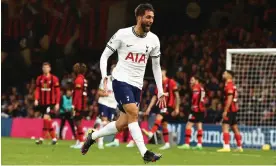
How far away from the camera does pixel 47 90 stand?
800 inches

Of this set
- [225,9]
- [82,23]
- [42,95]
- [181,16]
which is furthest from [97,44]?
[42,95]

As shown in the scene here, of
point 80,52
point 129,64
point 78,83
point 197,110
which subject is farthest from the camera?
point 80,52

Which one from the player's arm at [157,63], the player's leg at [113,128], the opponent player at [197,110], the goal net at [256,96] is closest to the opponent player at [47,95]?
the opponent player at [197,110]

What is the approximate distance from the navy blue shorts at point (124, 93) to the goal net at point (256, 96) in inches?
445

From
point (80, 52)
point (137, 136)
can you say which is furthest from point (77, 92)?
point (80, 52)

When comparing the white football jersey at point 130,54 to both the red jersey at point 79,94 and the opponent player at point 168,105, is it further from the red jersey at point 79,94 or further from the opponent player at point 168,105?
the opponent player at point 168,105

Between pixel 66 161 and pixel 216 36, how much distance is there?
50.7ft

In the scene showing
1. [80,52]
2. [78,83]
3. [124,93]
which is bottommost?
[78,83]

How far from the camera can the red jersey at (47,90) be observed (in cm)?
2034

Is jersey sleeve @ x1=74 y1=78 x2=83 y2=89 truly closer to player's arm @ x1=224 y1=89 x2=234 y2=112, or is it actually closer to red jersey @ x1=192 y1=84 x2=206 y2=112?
red jersey @ x1=192 y1=84 x2=206 y2=112

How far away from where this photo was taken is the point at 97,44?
31.6m

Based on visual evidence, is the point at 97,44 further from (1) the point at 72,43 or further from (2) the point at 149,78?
(2) the point at 149,78

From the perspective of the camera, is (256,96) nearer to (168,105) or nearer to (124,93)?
(168,105)

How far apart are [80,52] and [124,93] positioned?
21.1 metres
